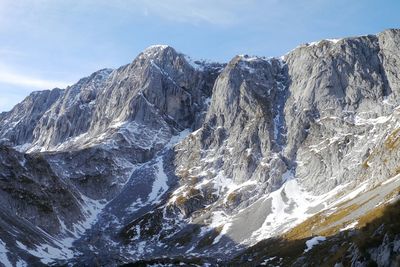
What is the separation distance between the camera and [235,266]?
14312cm

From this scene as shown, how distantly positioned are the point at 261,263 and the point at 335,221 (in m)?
27.6

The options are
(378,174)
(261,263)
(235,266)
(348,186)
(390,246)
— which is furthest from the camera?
(348,186)

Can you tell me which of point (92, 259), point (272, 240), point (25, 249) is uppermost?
point (25, 249)

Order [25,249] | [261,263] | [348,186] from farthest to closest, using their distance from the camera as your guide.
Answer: [348,186] → [25,249] → [261,263]

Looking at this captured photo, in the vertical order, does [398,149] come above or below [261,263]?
above

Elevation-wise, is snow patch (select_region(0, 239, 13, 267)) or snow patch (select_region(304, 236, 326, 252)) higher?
snow patch (select_region(0, 239, 13, 267))

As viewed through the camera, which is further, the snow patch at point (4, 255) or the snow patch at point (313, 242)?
the snow patch at point (4, 255)

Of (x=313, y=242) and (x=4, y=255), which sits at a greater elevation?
(x=4, y=255)

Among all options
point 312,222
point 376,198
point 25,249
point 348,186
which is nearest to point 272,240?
point 312,222

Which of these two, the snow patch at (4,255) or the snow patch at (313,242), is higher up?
the snow patch at (4,255)

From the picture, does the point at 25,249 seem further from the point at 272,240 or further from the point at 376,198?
the point at 376,198

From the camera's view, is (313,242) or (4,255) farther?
(4,255)

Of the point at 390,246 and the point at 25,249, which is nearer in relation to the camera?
the point at 390,246

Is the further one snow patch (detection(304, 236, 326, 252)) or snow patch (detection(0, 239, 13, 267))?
snow patch (detection(0, 239, 13, 267))
